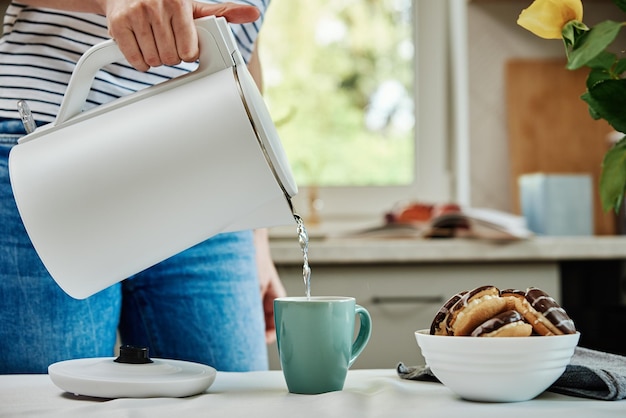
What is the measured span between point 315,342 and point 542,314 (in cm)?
18

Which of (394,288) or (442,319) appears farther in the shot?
(394,288)

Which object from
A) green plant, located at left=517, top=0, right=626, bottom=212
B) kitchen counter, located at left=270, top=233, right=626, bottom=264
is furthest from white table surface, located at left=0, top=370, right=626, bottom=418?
kitchen counter, located at left=270, top=233, right=626, bottom=264

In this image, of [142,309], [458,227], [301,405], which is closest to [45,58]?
[142,309]

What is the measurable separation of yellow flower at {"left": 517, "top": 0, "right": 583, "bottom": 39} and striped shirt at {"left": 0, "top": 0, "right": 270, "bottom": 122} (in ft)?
1.78

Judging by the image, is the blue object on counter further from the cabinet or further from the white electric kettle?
the white electric kettle

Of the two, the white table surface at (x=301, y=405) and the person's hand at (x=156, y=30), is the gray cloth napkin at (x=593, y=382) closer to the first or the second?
the white table surface at (x=301, y=405)

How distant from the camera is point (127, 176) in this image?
65 cm

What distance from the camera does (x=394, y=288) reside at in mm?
1896

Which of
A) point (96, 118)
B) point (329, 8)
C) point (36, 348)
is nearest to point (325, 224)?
point (329, 8)

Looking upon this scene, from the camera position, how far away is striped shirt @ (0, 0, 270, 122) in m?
0.96

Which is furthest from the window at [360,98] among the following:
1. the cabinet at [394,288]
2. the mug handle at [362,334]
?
the mug handle at [362,334]

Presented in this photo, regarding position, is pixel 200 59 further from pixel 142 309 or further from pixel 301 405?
pixel 142 309

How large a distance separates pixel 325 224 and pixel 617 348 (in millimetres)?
934

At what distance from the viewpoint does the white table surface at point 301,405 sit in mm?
590
